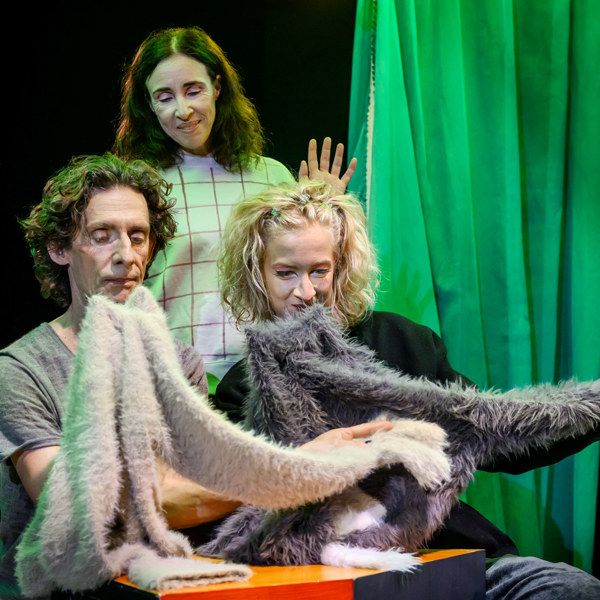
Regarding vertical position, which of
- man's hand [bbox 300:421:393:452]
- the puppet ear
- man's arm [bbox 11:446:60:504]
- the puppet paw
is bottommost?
the puppet paw

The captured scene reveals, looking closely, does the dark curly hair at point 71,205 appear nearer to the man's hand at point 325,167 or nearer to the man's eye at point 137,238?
the man's eye at point 137,238

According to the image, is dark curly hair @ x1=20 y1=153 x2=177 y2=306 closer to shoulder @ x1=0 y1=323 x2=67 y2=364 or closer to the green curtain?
shoulder @ x1=0 y1=323 x2=67 y2=364

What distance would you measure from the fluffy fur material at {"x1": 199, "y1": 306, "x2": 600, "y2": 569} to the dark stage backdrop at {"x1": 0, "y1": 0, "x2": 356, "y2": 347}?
1104 millimetres

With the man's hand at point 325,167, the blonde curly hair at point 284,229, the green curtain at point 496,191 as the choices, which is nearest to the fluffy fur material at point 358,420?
the blonde curly hair at point 284,229

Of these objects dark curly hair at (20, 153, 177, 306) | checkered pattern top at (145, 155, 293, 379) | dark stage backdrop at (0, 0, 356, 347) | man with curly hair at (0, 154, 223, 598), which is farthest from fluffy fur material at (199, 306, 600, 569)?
dark stage backdrop at (0, 0, 356, 347)

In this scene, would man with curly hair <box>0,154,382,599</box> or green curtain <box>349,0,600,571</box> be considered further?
green curtain <box>349,0,600,571</box>

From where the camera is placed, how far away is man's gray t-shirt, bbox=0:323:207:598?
1.29m

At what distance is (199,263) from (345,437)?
2.96 ft

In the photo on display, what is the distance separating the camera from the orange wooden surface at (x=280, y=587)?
99 centimetres

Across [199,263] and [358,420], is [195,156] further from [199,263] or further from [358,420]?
[358,420]

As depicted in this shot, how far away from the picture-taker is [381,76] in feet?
7.11

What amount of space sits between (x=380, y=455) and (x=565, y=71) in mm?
1319

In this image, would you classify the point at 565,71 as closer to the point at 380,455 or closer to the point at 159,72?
the point at 159,72

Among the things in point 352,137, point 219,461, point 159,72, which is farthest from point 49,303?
point 219,461
